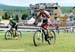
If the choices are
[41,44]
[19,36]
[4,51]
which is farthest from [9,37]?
[4,51]

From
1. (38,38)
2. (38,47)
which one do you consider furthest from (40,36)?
(38,47)

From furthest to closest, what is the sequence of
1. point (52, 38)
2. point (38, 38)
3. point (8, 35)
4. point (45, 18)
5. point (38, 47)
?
1. point (8, 35)
2. point (52, 38)
3. point (38, 38)
4. point (45, 18)
5. point (38, 47)

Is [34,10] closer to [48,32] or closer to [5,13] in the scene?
[5,13]

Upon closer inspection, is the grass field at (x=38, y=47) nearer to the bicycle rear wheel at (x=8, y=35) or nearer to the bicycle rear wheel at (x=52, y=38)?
the bicycle rear wheel at (x=52, y=38)

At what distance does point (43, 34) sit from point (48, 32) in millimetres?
258

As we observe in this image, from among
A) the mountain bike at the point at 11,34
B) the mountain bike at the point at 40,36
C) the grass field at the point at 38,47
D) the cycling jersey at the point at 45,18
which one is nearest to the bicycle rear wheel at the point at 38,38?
the mountain bike at the point at 40,36

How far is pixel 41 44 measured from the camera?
1444 cm

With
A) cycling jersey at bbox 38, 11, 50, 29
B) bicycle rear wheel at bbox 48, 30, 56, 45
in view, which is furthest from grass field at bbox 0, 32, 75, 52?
cycling jersey at bbox 38, 11, 50, 29

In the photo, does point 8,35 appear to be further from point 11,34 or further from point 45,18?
point 45,18

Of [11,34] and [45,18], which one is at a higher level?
[45,18]

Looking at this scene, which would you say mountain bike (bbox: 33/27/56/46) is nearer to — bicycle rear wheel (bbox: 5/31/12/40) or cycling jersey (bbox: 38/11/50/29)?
cycling jersey (bbox: 38/11/50/29)

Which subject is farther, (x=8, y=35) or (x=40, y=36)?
(x=8, y=35)

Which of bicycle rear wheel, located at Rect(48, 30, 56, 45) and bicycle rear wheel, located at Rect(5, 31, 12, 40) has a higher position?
bicycle rear wheel, located at Rect(48, 30, 56, 45)

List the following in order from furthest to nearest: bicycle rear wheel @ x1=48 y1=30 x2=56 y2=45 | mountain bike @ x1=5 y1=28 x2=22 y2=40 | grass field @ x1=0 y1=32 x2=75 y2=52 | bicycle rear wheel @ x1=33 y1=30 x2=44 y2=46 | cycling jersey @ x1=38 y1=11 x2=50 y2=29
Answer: mountain bike @ x1=5 y1=28 x2=22 y2=40, bicycle rear wheel @ x1=48 y1=30 x2=56 y2=45, bicycle rear wheel @ x1=33 y1=30 x2=44 y2=46, cycling jersey @ x1=38 y1=11 x2=50 y2=29, grass field @ x1=0 y1=32 x2=75 y2=52
